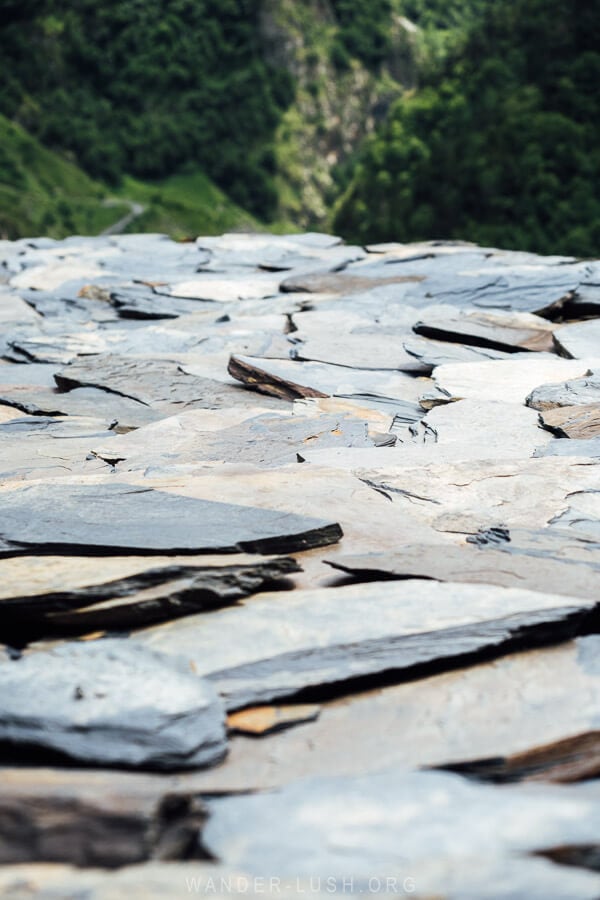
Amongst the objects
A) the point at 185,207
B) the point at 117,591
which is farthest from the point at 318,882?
the point at 185,207

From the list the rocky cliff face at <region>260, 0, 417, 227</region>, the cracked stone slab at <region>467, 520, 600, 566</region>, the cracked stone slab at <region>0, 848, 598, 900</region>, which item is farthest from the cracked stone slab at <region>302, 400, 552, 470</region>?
the rocky cliff face at <region>260, 0, 417, 227</region>

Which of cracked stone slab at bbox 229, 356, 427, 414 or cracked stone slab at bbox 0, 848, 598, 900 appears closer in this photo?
cracked stone slab at bbox 0, 848, 598, 900

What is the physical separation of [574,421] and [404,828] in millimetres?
1664

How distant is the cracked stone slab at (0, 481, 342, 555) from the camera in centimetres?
162

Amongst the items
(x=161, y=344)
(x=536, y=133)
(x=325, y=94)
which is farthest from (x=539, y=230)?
(x=325, y=94)

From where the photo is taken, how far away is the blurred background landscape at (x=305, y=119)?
27.9 m

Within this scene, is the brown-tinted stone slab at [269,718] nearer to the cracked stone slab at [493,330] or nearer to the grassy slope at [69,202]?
the cracked stone slab at [493,330]

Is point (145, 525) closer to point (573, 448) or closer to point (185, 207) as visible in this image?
point (573, 448)

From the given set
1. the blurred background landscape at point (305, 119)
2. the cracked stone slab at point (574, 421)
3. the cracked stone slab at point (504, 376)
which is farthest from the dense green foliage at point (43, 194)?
the cracked stone slab at point (574, 421)

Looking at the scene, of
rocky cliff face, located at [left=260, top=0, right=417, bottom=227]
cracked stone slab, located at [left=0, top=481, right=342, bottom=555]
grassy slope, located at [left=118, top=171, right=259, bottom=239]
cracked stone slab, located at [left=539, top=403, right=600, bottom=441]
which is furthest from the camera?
rocky cliff face, located at [left=260, top=0, right=417, bottom=227]

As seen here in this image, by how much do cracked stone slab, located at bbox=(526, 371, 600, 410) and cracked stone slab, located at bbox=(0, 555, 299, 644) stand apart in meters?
1.33

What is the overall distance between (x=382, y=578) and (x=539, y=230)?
81.8 ft

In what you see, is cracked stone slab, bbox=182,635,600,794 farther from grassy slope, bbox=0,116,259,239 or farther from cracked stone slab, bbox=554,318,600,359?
grassy slope, bbox=0,116,259,239

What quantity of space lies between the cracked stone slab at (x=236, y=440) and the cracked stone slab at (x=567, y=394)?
501 millimetres
